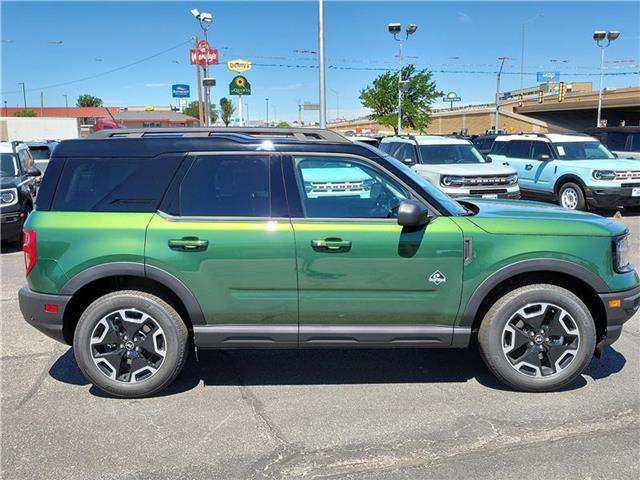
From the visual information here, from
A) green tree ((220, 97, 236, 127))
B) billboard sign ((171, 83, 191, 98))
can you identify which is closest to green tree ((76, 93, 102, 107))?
green tree ((220, 97, 236, 127))

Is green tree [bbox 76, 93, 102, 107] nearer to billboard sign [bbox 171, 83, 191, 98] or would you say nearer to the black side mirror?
billboard sign [bbox 171, 83, 191, 98]

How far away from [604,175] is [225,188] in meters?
10.4

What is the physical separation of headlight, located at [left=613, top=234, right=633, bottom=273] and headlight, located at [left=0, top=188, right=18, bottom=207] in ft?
29.6

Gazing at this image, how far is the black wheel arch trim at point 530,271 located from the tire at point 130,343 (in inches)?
79.1

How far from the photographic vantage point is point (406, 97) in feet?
132

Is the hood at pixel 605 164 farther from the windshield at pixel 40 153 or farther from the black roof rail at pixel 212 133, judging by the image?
the windshield at pixel 40 153

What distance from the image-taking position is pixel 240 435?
3.31 meters

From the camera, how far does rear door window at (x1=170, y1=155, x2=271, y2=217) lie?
370cm

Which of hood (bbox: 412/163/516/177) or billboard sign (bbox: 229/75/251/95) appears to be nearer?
hood (bbox: 412/163/516/177)

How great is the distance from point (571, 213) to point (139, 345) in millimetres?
3333

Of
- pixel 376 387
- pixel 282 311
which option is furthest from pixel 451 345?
pixel 282 311

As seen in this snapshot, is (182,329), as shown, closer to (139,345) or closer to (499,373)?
(139,345)

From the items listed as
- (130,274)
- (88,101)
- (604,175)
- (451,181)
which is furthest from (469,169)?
(88,101)

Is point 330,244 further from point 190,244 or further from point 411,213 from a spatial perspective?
point 190,244
